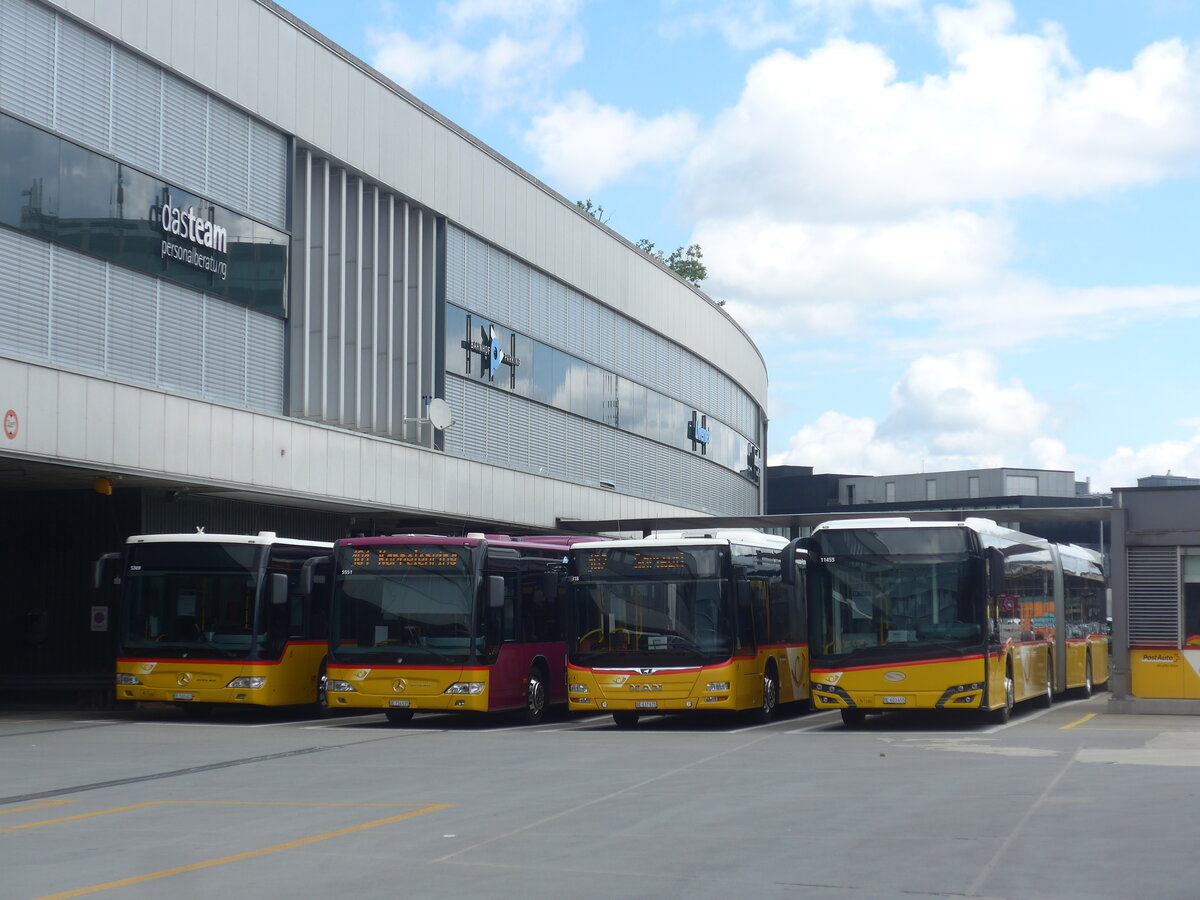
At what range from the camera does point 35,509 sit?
93.0 feet

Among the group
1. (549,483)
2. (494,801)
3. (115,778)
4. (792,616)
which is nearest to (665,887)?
(494,801)

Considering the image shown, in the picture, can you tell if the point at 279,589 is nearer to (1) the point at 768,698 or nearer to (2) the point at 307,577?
(2) the point at 307,577

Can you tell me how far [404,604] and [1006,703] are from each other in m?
8.58

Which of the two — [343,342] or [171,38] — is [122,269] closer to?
[171,38]

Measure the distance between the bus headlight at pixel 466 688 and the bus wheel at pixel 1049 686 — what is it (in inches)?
409

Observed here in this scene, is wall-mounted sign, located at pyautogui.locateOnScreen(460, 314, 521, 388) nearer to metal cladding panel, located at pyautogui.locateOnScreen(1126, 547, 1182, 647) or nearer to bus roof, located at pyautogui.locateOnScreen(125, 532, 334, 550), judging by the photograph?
bus roof, located at pyautogui.locateOnScreen(125, 532, 334, 550)

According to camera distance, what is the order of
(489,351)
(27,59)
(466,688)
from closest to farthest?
1. (466,688)
2. (27,59)
3. (489,351)

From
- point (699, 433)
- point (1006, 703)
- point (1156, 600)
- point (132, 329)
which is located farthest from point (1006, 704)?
point (699, 433)

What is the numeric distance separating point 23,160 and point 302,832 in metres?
14.7

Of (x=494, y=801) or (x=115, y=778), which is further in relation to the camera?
(x=115, y=778)

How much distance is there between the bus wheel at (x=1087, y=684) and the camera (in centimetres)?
3066

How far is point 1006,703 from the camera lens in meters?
22.2

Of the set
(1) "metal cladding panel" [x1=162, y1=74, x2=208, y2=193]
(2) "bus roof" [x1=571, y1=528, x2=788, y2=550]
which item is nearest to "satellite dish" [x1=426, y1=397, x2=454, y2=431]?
(1) "metal cladding panel" [x1=162, y1=74, x2=208, y2=193]

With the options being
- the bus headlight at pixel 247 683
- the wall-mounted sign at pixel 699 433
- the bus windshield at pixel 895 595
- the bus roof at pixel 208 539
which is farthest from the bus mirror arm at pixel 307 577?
the wall-mounted sign at pixel 699 433
